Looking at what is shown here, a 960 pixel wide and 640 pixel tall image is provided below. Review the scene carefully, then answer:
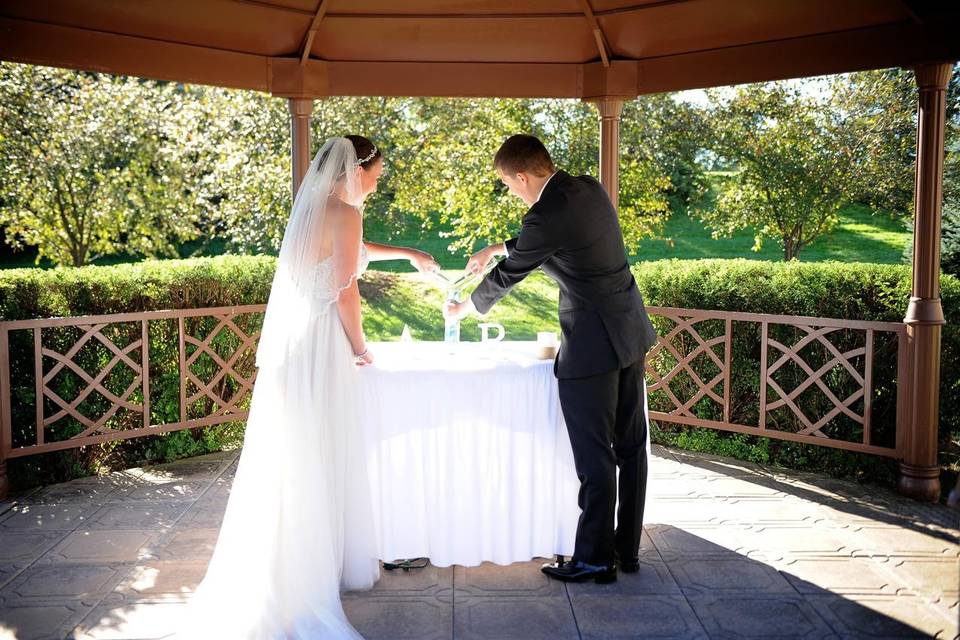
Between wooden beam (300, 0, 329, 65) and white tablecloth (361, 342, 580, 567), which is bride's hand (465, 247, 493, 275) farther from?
wooden beam (300, 0, 329, 65)

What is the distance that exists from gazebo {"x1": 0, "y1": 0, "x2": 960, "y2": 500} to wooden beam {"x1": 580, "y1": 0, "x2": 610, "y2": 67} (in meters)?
0.01

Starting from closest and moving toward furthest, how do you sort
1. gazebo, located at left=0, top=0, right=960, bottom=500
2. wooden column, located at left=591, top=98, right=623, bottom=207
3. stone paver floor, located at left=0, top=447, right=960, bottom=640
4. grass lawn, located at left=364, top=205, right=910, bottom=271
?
1. stone paver floor, located at left=0, top=447, right=960, bottom=640
2. gazebo, located at left=0, top=0, right=960, bottom=500
3. wooden column, located at left=591, top=98, right=623, bottom=207
4. grass lawn, located at left=364, top=205, right=910, bottom=271

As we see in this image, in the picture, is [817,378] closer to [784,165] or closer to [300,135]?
[300,135]

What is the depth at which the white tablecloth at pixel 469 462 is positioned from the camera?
13.9 feet

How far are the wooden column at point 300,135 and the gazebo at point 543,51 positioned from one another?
0.04 ft

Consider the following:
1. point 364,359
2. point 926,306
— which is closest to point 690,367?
point 926,306

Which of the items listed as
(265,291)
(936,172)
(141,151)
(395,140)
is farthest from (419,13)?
(141,151)

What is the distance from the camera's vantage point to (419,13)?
5887mm

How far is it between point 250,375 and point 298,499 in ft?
11.2

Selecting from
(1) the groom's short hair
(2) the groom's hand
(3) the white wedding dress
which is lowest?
(3) the white wedding dress

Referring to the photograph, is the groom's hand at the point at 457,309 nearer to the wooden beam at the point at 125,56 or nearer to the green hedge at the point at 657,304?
the wooden beam at the point at 125,56

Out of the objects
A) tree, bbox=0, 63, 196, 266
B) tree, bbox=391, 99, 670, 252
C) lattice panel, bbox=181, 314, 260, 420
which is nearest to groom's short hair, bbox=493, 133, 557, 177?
lattice panel, bbox=181, 314, 260, 420

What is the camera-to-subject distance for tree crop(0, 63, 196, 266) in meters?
11.0

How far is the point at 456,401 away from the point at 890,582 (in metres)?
2.28
